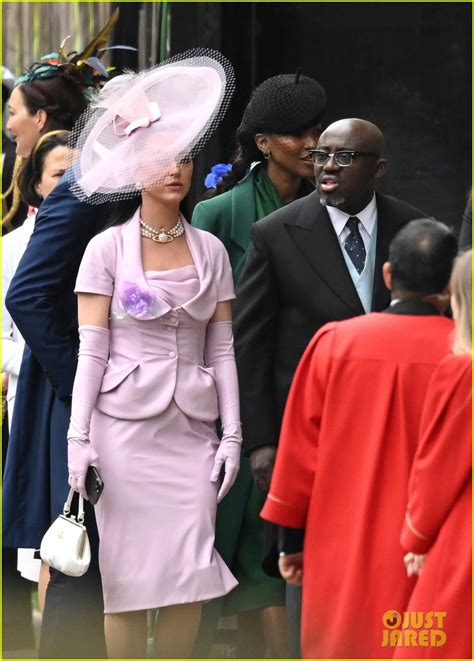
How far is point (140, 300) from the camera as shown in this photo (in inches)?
219

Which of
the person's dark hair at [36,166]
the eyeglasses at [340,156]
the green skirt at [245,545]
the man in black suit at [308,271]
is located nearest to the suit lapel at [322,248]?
the man in black suit at [308,271]

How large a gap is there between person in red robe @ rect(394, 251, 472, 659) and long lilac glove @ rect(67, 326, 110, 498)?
4.14 ft

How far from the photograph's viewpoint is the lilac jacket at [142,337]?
5598 mm

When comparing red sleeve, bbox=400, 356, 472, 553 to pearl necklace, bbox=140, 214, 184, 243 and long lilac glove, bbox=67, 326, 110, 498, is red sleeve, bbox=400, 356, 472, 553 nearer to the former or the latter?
long lilac glove, bbox=67, 326, 110, 498

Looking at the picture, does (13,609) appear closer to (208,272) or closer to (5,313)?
(5,313)

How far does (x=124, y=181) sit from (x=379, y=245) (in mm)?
864

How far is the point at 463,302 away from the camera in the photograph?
15.1 ft

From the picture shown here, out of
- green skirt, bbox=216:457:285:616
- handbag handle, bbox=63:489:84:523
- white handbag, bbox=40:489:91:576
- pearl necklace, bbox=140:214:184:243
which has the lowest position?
green skirt, bbox=216:457:285:616

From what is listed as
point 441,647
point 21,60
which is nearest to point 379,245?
point 441,647

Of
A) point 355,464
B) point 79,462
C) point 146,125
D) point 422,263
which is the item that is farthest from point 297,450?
point 146,125

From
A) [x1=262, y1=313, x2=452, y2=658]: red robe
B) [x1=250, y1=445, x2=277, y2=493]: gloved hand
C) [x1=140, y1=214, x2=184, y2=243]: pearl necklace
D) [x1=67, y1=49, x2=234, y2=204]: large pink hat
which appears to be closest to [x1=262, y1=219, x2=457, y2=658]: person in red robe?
[x1=262, y1=313, x2=452, y2=658]: red robe

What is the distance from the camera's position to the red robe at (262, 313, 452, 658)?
15.8ft

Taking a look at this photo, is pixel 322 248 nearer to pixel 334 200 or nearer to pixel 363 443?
pixel 334 200

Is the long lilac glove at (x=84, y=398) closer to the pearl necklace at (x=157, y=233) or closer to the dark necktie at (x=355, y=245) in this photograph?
the pearl necklace at (x=157, y=233)
